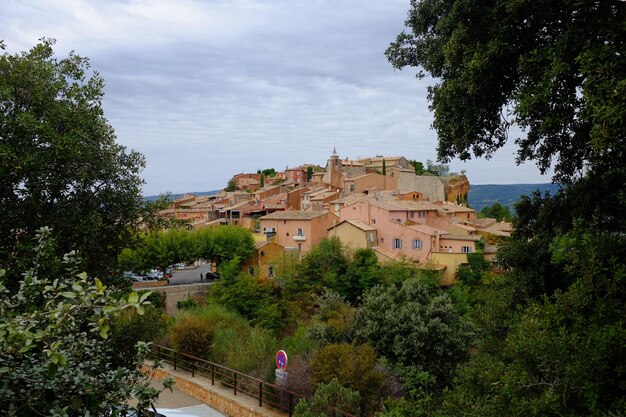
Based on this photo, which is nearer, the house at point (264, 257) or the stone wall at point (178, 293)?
the stone wall at point (178, 293)

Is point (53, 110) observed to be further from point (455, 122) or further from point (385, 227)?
point (385, 227)

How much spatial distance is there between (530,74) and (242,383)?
934 centimetres

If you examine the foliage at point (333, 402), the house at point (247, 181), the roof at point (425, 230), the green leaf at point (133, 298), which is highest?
the house at point (247, 181)

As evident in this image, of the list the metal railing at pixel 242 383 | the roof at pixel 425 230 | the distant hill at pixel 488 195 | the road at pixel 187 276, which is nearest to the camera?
the metal railing at pixel 242 383

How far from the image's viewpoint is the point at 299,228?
43.8 metres

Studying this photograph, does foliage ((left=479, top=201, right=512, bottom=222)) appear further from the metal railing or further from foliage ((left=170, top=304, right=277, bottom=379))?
the metal railing

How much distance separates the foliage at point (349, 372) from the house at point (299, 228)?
31.1m

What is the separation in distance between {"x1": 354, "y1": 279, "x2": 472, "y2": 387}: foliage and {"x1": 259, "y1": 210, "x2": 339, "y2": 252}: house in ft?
Result: 82.2

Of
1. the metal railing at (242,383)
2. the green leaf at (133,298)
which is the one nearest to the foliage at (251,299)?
the metal railing at (242,383)

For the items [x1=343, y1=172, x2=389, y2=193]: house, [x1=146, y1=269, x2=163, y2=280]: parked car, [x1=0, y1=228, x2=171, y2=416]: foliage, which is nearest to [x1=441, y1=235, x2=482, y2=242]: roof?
[x1=343, y1=172, x2=389, y2=193]: house

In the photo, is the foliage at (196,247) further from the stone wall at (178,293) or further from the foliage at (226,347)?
the foliage at (226,347)

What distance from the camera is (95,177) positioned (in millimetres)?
7980

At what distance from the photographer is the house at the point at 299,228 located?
43.4m

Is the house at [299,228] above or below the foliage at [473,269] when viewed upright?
above
